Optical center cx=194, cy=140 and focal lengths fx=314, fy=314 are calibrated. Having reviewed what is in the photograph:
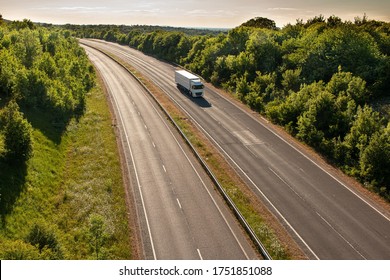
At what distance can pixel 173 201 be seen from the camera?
36188 mm

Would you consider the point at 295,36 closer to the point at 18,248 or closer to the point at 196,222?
the point at 196,222

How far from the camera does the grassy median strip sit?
29531 millimetres

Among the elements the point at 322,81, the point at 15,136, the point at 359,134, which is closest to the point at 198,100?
the point at 322,81

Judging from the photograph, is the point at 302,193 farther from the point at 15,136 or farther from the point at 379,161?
the point at 15,136

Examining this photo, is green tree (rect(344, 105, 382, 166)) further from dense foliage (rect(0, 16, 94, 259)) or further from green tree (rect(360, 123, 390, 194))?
dense foliage (rect(0, 16, 94, 259))

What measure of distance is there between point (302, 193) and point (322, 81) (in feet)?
102

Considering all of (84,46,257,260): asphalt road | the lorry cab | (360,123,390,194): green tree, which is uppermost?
the lorry cab

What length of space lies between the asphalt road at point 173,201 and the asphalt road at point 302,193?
599cm

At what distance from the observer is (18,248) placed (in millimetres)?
21609

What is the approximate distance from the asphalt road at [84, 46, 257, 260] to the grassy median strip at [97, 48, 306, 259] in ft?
5.46

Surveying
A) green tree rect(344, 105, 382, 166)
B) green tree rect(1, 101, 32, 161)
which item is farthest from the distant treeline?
green tree rect(344, 105, 382, 166)

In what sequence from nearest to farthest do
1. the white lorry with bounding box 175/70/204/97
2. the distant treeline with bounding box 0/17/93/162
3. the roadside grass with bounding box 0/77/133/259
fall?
the roadside grass with bounding box 0/77/133/259
the distant treeline with bounding box 0/17/93/162
the white lorry with bounding box 175/70/204/97
